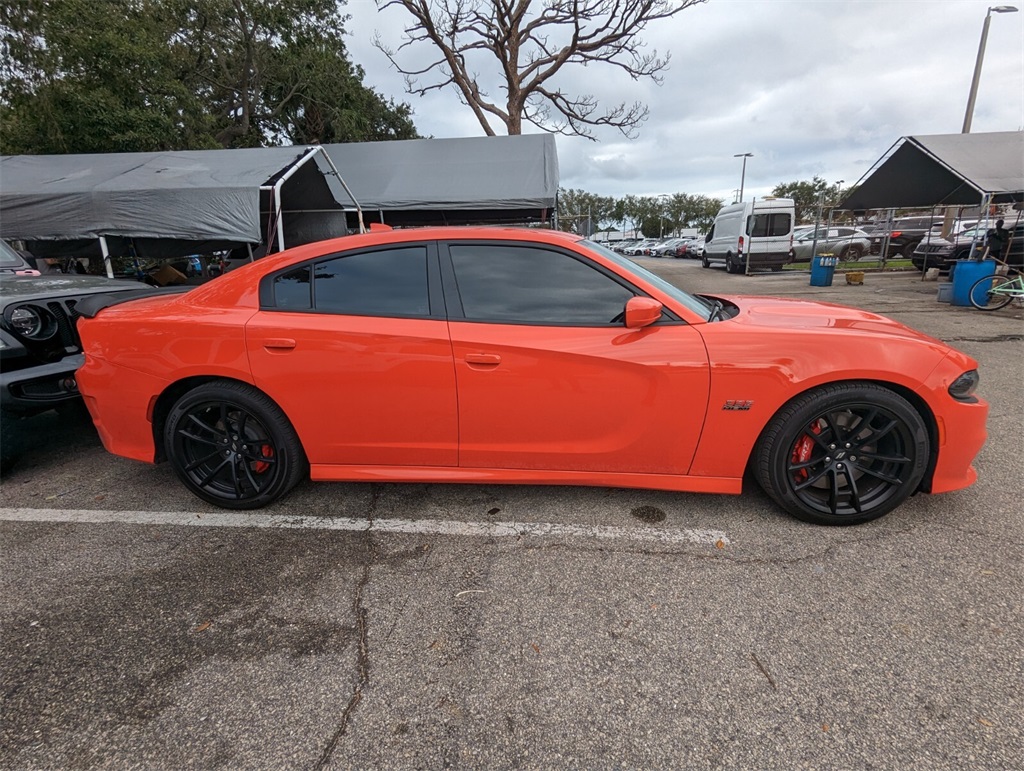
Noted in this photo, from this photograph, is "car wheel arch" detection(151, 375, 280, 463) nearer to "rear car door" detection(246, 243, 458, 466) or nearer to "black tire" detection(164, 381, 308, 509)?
"black tire" detection(164, 381, 308, 509)

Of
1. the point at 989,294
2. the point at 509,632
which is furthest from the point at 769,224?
the point at 509,632

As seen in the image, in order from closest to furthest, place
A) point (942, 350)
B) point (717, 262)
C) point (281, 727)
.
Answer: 1. point (281, 727)
2. point (942, 350)
3. point (717, 262)

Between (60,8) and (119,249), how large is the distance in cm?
667

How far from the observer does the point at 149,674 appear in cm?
172

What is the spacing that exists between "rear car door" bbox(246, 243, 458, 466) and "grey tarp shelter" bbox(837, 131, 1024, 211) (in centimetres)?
1217

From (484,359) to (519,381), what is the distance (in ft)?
0.66

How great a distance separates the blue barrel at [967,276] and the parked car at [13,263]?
550 inches

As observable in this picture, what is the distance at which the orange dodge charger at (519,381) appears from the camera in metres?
2.34

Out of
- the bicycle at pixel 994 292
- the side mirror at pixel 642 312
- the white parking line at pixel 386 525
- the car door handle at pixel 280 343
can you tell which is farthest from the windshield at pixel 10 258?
the bicycle at pixel 994 292

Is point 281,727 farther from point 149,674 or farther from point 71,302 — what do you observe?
point 71,302

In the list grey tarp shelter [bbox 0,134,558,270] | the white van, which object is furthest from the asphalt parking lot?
the white van

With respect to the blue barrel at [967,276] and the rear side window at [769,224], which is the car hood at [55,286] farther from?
the rear side window at [769,224]

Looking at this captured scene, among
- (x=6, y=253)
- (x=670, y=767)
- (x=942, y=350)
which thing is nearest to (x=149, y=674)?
(x=670, y=767)

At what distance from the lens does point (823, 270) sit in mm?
13414
